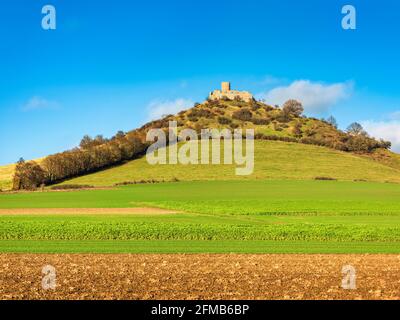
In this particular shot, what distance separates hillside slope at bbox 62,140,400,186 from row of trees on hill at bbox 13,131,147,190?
1951 millimetres

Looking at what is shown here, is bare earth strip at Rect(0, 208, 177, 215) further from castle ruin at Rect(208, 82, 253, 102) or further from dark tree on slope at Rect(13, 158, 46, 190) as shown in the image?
castle ruin at Rect(208, 82, 253, 102)

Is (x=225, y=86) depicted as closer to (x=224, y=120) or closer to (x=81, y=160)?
(x=224, y=120)

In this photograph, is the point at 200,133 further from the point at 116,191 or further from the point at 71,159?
the point at 116,191

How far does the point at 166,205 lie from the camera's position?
6159 cm

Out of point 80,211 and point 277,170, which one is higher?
point 277,170

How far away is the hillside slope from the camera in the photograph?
99500mm

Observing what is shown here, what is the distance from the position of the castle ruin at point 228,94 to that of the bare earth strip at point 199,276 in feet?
480

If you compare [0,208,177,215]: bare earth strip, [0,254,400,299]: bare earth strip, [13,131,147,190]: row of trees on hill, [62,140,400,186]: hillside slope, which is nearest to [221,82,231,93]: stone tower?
[62,140,400,186]: hillside slope

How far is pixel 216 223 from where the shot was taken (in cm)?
4184

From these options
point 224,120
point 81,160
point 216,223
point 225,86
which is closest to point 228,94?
point 225,86

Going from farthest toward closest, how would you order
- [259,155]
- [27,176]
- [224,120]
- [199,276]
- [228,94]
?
[228,94]
[224,120]
[259,155]
[27,176]
[199,276]

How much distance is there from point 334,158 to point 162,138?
3667 centimetres

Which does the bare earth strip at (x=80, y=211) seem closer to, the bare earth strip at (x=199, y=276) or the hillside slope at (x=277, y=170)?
the bare earth strip at (x=199, y=276)

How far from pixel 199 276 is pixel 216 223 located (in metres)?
20.4
